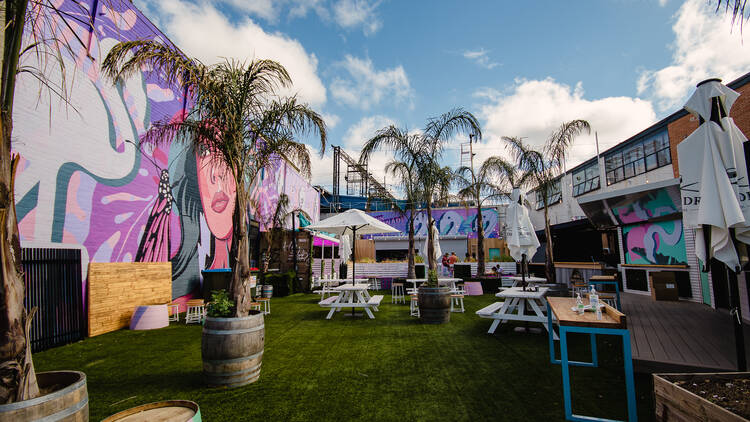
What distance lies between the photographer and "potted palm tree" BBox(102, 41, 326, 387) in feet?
12.3

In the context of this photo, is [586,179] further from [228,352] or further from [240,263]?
[228,352]

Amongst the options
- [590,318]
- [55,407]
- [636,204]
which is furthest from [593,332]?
[636,204]

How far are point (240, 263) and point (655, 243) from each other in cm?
1215

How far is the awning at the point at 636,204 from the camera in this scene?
8406 millimetres

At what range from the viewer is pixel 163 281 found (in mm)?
8414

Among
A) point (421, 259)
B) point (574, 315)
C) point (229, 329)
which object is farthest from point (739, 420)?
point (421, 259)

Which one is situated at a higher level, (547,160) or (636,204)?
(547,160)

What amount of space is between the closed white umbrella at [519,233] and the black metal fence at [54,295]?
8624 millimetres

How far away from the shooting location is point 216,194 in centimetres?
1126

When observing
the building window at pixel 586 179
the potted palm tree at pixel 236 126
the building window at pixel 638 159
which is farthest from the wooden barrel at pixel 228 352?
the building window at pixel 586 179

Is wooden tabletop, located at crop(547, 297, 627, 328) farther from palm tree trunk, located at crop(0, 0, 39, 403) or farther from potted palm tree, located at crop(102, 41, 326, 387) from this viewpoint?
palm tree trunk, located at crop(0, 0, 39, 403)

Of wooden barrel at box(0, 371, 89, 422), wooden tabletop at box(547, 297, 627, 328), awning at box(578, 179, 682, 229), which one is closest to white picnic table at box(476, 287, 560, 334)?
wooden tabletop at box(547, 297, 627, 328)

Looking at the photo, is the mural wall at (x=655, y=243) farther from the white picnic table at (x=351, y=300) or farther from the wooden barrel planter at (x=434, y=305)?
the white picnic table at (x=351, y=300)

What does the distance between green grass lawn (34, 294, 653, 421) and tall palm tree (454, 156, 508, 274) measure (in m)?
8.27
